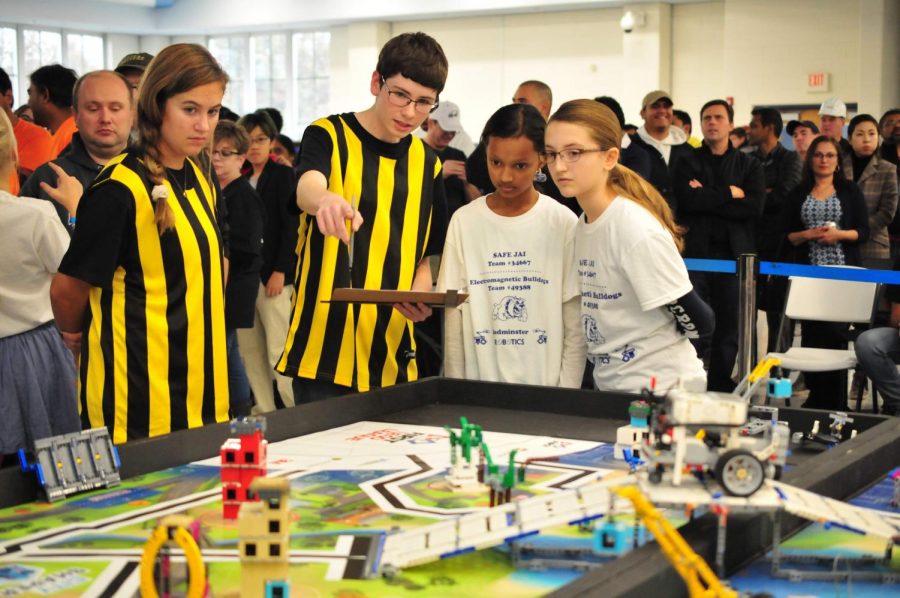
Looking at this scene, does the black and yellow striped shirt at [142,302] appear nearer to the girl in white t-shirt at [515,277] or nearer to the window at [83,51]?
the girl in white t-shirt at [515,277]

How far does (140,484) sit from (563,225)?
59.0 inches

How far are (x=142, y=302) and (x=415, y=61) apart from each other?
3.03 ft

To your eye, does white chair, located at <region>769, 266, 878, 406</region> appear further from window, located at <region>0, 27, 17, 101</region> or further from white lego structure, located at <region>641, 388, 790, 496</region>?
window, located at <region>0, 27, 17, 101</region>

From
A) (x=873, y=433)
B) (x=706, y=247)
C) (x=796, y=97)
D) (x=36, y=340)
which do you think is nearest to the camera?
(x=873, y=433)

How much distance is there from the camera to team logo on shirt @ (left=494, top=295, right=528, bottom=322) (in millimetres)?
3133

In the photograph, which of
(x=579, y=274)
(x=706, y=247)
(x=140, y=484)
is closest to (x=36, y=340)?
(x=140, y=484)

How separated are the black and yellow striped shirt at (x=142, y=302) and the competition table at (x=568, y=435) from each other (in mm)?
274

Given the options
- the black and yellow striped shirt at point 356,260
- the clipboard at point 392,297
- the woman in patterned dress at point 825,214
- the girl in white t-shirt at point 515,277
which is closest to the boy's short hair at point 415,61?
the black and yellow striped shirt at point 356,260

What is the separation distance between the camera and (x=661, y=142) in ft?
22.6

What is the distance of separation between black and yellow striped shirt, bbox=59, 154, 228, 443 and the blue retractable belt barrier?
2.96m

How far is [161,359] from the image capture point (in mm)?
2545

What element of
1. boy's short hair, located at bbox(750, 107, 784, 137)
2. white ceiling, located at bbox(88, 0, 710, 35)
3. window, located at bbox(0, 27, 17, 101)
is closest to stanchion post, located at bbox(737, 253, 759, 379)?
boy's short hair, located at bbox(750, 107, 784, 137)

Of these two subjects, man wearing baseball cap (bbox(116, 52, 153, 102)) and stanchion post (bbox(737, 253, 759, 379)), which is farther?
stanchion post (bbox(737, 253, 759, 379))

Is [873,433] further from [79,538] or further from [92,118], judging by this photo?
[92,118]
